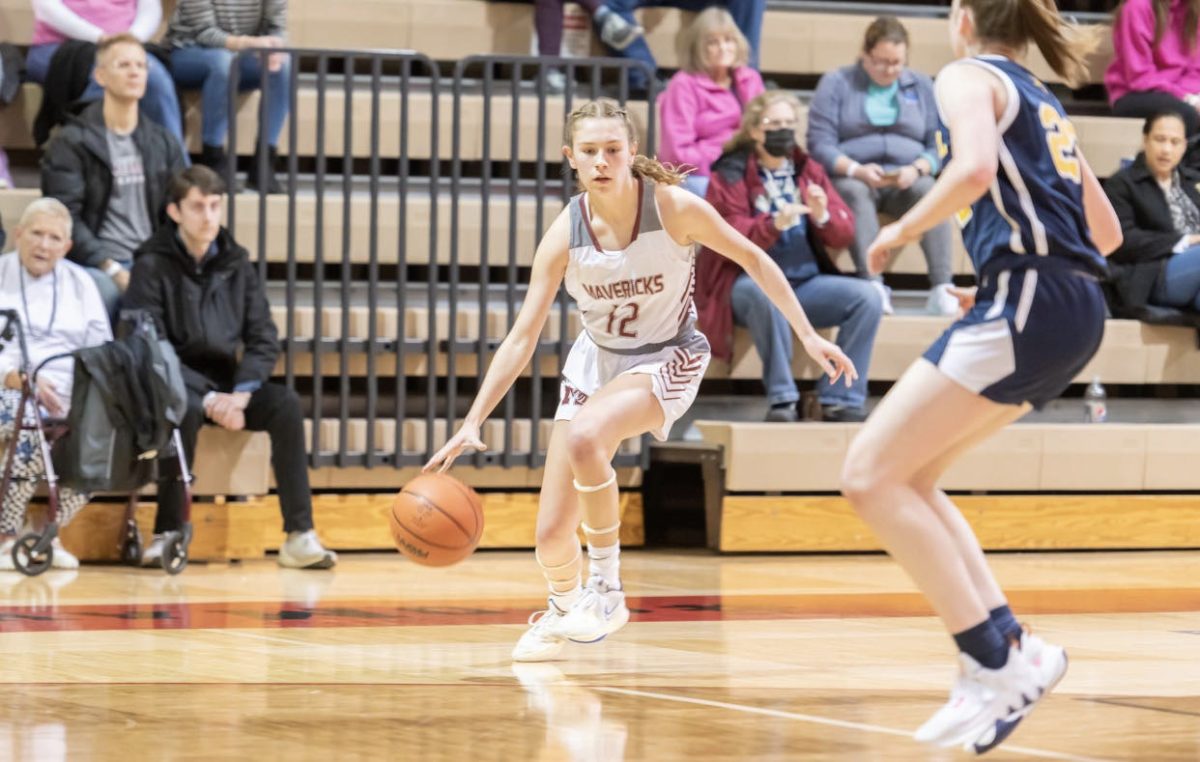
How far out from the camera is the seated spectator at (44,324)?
21.6 feet

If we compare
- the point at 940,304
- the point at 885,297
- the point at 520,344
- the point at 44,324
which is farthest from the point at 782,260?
the point at 520,344

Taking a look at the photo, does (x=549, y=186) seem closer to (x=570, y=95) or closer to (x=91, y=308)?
(x=570, y=95)

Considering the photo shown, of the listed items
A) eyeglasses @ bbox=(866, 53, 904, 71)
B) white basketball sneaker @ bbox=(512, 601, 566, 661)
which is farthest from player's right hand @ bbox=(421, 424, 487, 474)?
eyeglasses @ bbox=(866, 53, 904, 71)

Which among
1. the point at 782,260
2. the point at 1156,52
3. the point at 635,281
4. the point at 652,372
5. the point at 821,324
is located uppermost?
the point at 1156,52

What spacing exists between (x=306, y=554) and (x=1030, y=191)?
4103mm

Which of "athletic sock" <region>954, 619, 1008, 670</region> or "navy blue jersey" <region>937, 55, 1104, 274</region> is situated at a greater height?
"navy blue jersey" <region>937, 55, 1104, 274</region>

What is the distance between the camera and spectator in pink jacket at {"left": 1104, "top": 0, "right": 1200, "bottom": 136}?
904 centimetres

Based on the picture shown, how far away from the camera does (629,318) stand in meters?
4.66

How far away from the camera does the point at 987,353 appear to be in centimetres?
327

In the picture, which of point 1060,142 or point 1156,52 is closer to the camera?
point 1060,142

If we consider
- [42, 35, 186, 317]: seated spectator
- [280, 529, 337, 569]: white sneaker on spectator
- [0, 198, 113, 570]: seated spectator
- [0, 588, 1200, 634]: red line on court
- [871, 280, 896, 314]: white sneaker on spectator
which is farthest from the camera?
[871, 280, 896, 314]: white sneaker on spectator

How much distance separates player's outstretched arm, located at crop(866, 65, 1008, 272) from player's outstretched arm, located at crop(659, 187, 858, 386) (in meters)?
0.94

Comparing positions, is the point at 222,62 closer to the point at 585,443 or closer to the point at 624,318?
the point at 624,318

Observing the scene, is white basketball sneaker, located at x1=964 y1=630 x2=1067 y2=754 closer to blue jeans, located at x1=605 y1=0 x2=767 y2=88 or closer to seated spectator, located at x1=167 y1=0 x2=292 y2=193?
seated spectator, located at x1=167 y1=0 x2=292 y2=193
